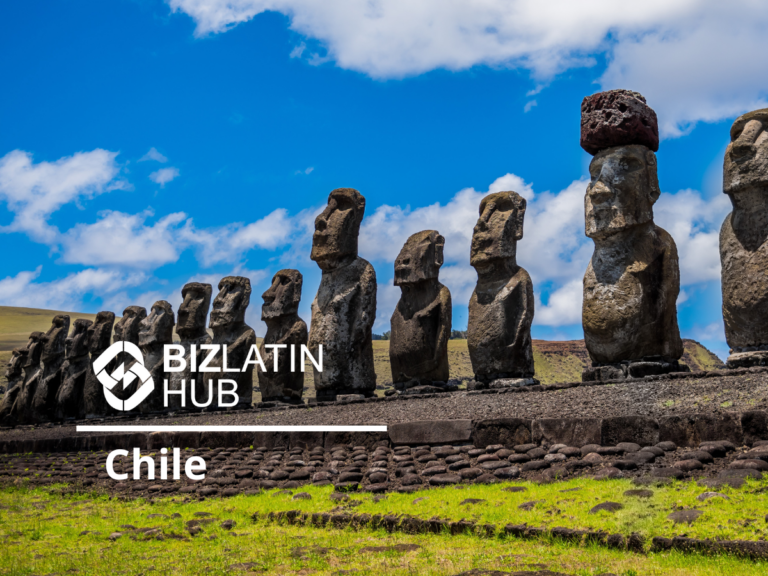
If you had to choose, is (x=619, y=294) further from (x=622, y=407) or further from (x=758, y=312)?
Answer: (x=622, y=407)

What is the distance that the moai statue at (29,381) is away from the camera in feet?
75.9

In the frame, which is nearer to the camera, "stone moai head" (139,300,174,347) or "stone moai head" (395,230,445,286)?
"stone moai head" (395,230,445,286)

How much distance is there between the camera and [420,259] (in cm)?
1363

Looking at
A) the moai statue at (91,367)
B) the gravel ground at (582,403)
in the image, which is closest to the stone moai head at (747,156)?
the gravel ground at (582,403)

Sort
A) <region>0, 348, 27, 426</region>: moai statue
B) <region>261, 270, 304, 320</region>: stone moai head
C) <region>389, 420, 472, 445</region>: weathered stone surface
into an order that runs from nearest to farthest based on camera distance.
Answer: <region>389, 420, 472, 445</region>: weathered stone surface, <region>261, 270, 304, 320</region>: stone moai head, <region>0, 348, 27, 426</region>: moai statue

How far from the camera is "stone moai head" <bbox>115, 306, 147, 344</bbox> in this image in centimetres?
2098

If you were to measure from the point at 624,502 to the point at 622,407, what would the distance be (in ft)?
9.24

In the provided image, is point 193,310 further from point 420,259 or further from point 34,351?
point 34,351

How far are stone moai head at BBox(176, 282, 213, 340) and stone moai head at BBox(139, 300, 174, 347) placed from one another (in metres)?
0.83

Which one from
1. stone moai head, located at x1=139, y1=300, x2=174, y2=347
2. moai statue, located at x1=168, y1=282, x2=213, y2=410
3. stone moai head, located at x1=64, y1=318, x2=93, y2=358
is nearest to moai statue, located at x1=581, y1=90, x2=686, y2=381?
moai statue, located at x1=168, y1=282, x2=213, y2=410

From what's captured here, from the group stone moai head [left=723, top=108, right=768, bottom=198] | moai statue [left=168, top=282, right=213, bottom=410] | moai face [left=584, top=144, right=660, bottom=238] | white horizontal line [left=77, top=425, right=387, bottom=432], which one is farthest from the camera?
moai statue [left=168, top=282, right=213, bottom=410]

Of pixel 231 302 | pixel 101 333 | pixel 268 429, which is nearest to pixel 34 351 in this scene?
pixel 101 333

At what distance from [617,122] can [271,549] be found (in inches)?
321

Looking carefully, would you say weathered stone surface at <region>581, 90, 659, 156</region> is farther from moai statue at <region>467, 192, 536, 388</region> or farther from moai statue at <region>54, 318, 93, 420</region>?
moai statue at <region>54, 318, 93, 420</region>
